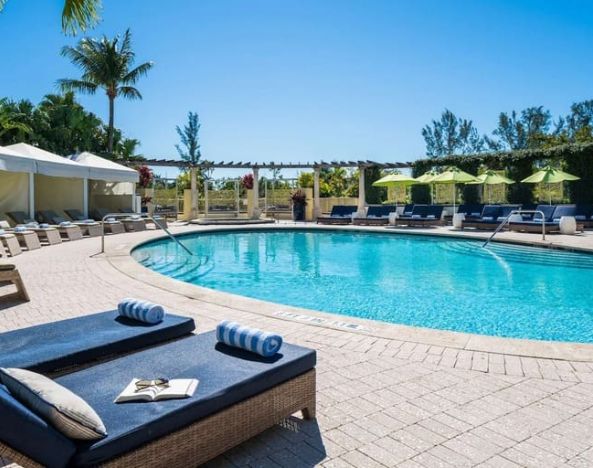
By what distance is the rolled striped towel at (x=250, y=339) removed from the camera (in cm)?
284

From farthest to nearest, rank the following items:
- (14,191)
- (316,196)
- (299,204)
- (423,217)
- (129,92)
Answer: (129,92)
(316,196)
(299,204)
(423,217)
(14,191)

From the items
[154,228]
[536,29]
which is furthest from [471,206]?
[154,228]

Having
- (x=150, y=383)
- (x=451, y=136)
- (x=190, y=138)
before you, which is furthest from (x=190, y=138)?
(x=150, y=383)

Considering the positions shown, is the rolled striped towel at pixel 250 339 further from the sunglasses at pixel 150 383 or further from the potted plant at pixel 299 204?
the potted plant at pixel 299 204

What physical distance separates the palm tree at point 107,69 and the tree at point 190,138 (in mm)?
18138

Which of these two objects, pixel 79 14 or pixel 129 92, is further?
pixel 129 92

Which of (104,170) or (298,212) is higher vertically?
(104,170)

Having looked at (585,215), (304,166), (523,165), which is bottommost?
(585,215)

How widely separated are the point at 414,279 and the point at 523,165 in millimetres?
13914

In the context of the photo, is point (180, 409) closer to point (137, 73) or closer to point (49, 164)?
point (49, 164)

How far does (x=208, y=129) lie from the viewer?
1674 inches

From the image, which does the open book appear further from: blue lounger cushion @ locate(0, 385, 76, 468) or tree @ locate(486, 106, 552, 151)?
tree @ locate(486, 106, 552, 151)

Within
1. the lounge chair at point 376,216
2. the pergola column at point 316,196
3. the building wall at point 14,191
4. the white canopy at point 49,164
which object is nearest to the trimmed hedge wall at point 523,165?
the lounge chair at point 376,216

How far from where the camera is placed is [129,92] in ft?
81.0
